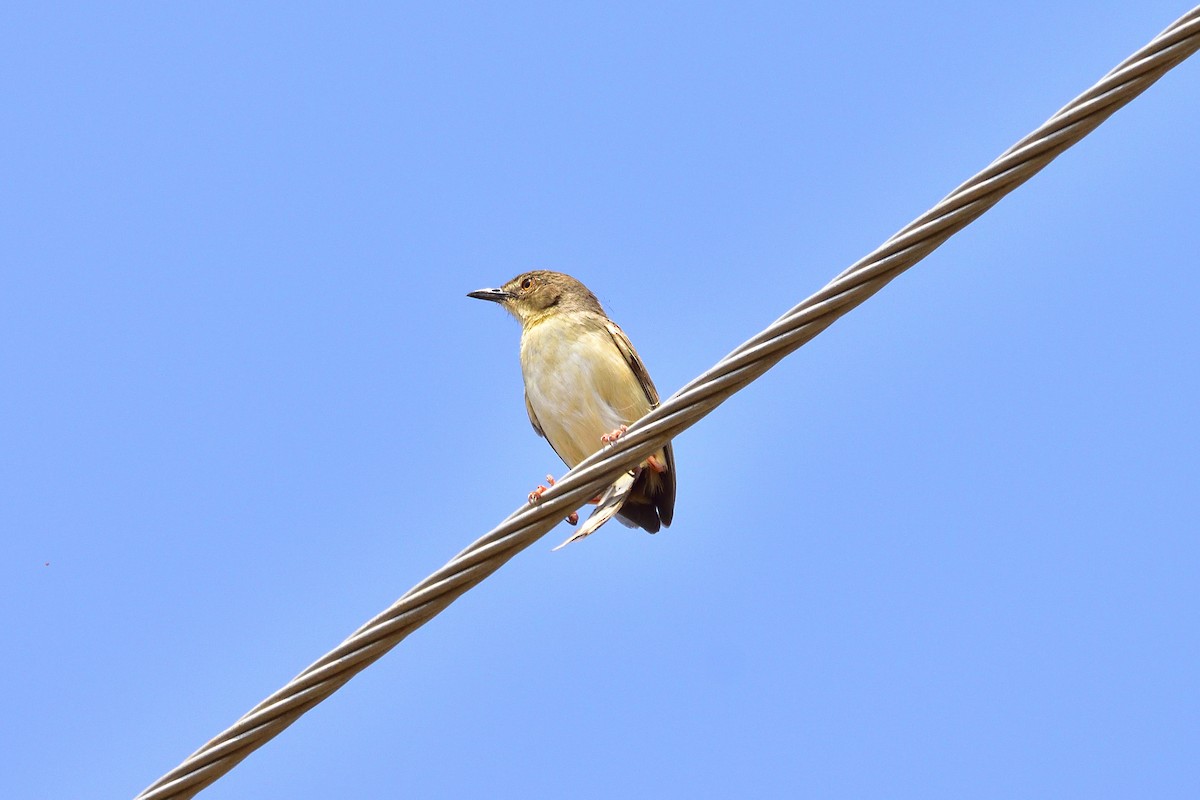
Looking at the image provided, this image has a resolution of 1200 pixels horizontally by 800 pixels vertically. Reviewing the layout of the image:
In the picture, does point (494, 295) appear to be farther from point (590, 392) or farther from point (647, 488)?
point (647, 488)

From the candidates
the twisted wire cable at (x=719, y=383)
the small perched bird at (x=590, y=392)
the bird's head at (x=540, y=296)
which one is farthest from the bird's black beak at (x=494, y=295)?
the twisted wire cable at (x=719, y=383)

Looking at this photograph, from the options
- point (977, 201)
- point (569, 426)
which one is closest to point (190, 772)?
point (977, 201)

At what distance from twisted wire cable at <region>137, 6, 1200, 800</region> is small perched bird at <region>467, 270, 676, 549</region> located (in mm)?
3508

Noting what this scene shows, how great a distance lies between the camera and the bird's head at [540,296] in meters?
8.34

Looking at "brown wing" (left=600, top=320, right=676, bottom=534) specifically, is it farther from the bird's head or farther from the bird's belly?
the bird's head

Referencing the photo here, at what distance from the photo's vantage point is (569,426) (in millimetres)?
7664

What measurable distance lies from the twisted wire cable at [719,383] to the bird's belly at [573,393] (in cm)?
379

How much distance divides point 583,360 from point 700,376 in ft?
12.9

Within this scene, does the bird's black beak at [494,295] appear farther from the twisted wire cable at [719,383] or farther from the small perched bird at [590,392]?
the twisted wire cable at [719,383]

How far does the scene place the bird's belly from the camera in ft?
24.7

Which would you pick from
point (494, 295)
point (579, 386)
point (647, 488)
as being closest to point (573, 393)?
point (579, 386)

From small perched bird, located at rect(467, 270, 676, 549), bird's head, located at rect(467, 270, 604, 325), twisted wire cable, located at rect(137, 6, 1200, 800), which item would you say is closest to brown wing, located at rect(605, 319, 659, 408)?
small perched bird, located at rect(467, 270, 676, 549)

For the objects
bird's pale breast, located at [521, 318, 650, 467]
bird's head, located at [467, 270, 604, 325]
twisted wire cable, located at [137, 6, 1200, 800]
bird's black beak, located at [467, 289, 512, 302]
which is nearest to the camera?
twisted wire cable, located at [137, 6, 1200, 800]

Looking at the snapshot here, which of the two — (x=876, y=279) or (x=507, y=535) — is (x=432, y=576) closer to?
(x=507, y=535)
